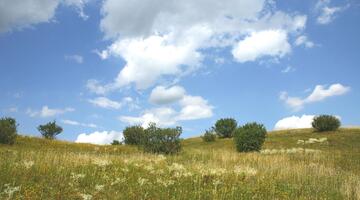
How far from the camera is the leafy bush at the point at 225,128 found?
6002 centimetres

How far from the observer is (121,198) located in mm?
9547

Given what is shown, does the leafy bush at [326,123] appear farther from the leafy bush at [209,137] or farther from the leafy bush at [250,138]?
the leafy bush at [250,138]

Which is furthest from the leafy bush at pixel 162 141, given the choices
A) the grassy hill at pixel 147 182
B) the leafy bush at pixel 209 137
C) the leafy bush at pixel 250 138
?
the leafy bush at pixel 209 137

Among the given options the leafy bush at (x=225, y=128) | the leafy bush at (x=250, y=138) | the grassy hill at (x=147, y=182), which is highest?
the leafy bush at (x=225, y=128)

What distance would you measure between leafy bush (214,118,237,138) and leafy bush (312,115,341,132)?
474 inches

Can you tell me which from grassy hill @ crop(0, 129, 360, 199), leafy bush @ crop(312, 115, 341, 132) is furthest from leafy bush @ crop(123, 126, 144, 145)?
grassy hill @ crop(0, 129, 360, 199)

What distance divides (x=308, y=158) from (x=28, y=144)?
24094 millimetres

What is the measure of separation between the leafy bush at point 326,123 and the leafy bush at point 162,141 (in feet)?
104

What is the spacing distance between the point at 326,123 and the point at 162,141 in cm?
3329

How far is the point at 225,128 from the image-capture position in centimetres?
6022

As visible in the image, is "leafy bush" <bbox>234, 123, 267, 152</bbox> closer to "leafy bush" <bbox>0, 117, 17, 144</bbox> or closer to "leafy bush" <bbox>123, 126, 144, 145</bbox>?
"leafy bush" <bbox>123, 126, 144, 145</bbox>

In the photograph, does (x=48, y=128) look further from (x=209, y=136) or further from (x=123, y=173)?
(x=123, y=173)

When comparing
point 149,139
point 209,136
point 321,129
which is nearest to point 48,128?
point 209,136

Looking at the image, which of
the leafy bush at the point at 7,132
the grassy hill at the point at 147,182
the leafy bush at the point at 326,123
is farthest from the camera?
the leafy bush at the point at 326,123
